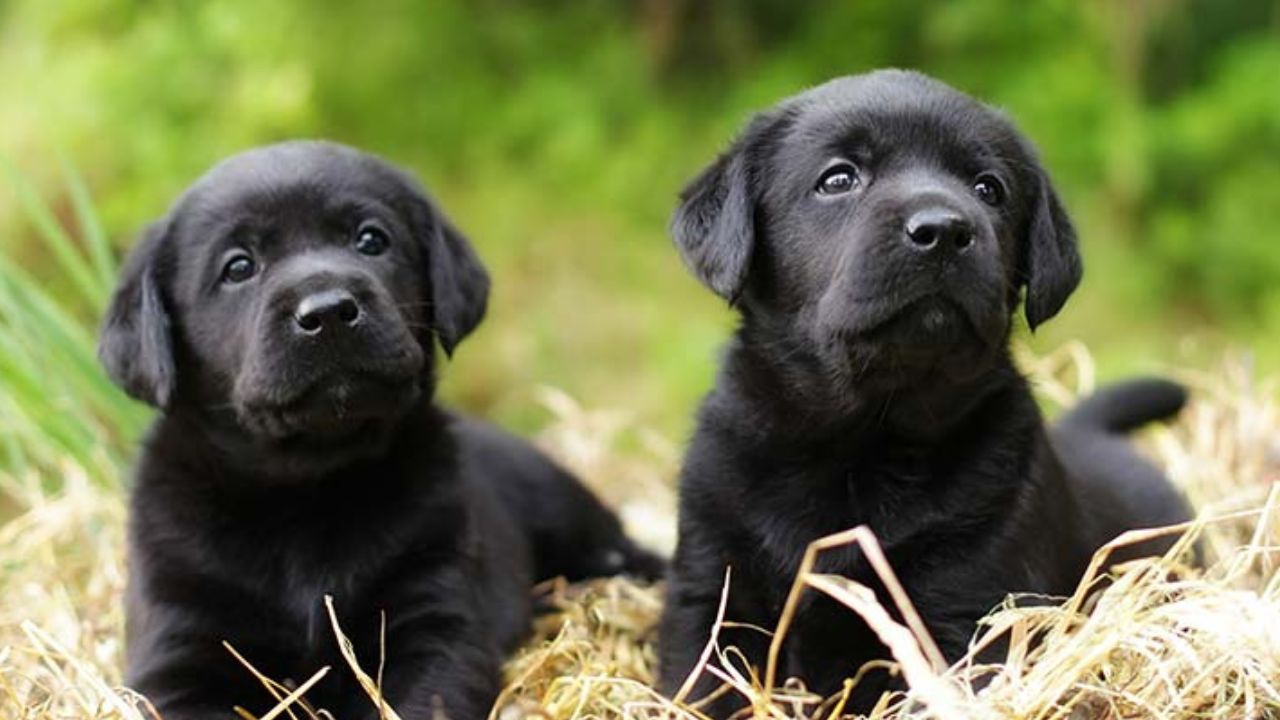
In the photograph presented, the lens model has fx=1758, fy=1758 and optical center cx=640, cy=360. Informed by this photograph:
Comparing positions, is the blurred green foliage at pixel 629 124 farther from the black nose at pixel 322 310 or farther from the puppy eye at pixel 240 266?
the black nose at pixel 322 310

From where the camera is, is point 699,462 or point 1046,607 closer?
point 1046,607

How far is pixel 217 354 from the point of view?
10.6 ft

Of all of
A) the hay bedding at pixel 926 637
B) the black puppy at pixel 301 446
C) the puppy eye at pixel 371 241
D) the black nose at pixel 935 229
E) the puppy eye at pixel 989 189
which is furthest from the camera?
the puppy eye at pixel 371 241

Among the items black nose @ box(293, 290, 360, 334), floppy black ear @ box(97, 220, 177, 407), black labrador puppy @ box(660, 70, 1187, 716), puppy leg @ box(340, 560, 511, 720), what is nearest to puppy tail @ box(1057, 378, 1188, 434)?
black labrador puppy @ box(660, 70, 1187, 716)

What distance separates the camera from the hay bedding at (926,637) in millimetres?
2510

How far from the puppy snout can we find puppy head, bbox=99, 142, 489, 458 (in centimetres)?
96

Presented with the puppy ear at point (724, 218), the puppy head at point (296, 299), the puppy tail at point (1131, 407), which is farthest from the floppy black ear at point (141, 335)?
the puppy tail at point (1131, 407)

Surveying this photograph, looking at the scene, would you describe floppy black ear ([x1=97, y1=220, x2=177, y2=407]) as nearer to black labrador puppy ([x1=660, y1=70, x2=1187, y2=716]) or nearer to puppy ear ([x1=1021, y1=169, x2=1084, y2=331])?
black labrador puppy ([x1=660, y1=70, x2=1187, y2=716])

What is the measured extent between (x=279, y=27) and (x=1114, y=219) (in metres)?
3.44

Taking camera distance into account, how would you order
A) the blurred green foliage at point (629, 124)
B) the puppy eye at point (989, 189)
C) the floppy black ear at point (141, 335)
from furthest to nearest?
the blurred green foliage at point (629, 124), the floppy black ear at point (141, 335), the puppy eye at point (989, 189)

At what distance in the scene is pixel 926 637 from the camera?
2.35 metres

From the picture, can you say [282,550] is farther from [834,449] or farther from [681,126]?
[681,126]

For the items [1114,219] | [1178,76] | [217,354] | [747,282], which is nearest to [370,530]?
[217,354]

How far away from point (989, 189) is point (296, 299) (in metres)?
1.20
